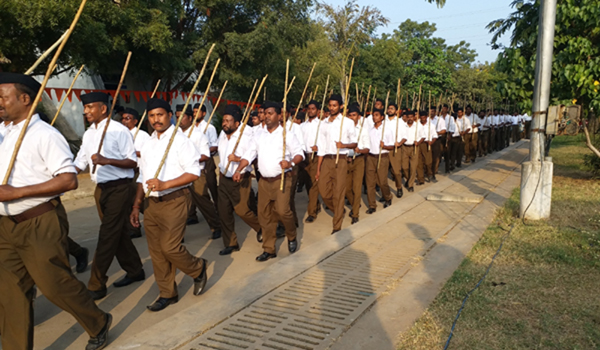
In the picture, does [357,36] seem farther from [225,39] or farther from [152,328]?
[152,328]

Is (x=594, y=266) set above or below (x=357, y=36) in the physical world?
below

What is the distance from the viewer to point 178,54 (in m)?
17.5

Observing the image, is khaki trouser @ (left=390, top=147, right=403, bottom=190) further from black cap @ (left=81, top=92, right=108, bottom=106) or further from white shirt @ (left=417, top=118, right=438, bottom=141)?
black cap @ (left=81, top=92, right=108, bottom=106)

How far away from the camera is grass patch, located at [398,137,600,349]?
3.46 m

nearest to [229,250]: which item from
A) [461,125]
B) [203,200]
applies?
[203,200]

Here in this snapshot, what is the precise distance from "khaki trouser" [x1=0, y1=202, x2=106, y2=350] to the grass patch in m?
2.41

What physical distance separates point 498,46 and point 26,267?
10630mm

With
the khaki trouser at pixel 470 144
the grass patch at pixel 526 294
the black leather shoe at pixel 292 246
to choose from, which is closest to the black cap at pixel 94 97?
the black leather shoe at pixel 292 246

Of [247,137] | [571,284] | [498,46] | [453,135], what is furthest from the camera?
[453,135]

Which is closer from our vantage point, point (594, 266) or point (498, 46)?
point (594, 266)

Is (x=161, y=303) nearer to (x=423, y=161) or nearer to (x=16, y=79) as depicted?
(x=16, y=79)

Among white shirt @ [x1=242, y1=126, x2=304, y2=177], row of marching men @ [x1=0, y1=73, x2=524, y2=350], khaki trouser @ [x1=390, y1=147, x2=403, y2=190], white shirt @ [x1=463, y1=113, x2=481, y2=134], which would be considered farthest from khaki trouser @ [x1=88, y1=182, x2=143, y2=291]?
white shirt @ [x1=463, y1=113, x2=481, y2=134]

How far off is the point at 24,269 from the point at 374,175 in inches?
252

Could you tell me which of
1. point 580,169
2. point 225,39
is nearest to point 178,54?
point 225,39
